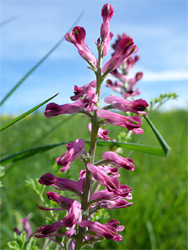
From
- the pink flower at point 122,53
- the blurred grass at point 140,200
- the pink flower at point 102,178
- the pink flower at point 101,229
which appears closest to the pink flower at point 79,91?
the pink flower at point 122,53

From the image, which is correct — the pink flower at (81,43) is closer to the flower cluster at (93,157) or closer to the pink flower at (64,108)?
the flower cluster at (93,157)

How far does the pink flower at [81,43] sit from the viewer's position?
1.25m

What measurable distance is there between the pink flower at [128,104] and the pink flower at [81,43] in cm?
18

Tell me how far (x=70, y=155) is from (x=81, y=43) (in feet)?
1.68

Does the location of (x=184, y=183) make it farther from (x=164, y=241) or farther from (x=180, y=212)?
(x=164, y=241)

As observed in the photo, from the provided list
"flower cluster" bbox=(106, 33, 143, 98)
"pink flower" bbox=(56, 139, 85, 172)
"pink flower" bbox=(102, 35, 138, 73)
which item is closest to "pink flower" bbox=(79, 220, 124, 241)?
"pink flower" bbox=(56, 139, 85, 172)

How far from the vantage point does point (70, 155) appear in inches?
44.8

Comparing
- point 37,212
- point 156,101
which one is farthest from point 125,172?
point 156,101

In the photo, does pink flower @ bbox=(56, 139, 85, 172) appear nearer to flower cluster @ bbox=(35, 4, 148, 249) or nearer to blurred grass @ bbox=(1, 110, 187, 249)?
flower cluster @ bbox=(35, 4, 148, 249)

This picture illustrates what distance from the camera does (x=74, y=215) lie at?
1098 mm

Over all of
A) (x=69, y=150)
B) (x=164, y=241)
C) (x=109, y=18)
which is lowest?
(x=164, y=241)

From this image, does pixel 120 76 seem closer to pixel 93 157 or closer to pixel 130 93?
pixel 130 93

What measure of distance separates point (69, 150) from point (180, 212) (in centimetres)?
305

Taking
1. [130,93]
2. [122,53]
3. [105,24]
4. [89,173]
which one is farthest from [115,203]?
[130,93]
